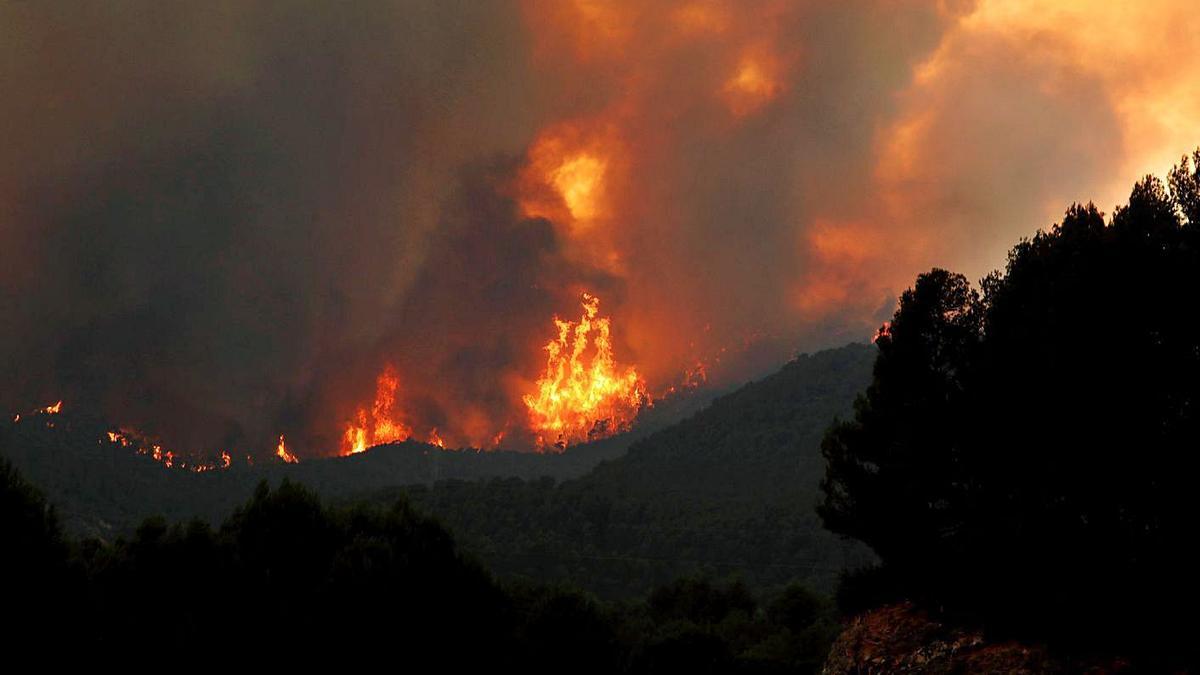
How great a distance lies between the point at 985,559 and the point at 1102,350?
7.27m

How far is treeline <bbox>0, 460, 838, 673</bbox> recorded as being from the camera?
23.7 metres

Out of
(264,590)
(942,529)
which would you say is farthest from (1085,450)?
(264,590)

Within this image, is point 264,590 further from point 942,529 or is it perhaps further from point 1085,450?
point 1085,450

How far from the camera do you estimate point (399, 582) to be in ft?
109

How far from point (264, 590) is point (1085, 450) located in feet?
108

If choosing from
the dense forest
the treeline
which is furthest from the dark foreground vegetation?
the treeline

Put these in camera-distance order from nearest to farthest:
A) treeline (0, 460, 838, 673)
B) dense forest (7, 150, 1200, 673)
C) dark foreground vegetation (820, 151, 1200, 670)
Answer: dark foreground vegetation (820, 151, 1200, 670)
dense forest (7, 150, 1200, 673)
treeline (0, 460, 838, 673)

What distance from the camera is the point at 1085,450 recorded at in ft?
70.9

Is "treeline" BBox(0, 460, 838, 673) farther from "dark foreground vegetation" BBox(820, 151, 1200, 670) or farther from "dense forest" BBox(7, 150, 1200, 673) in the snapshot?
"dark foreground vegetation" BBox(820, 151, 1200, 670)

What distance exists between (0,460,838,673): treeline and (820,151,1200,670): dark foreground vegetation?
19.2 meters

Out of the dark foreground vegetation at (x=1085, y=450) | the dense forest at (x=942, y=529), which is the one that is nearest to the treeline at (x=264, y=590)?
the dense forest at (x=942, y=529)

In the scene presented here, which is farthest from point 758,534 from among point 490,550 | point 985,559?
point 985,559

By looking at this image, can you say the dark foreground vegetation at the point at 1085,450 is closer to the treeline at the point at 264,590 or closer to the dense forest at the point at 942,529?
Answer: the dense forest at the point at 942,529

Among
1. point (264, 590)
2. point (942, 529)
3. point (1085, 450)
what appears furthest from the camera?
point (264, 590)
